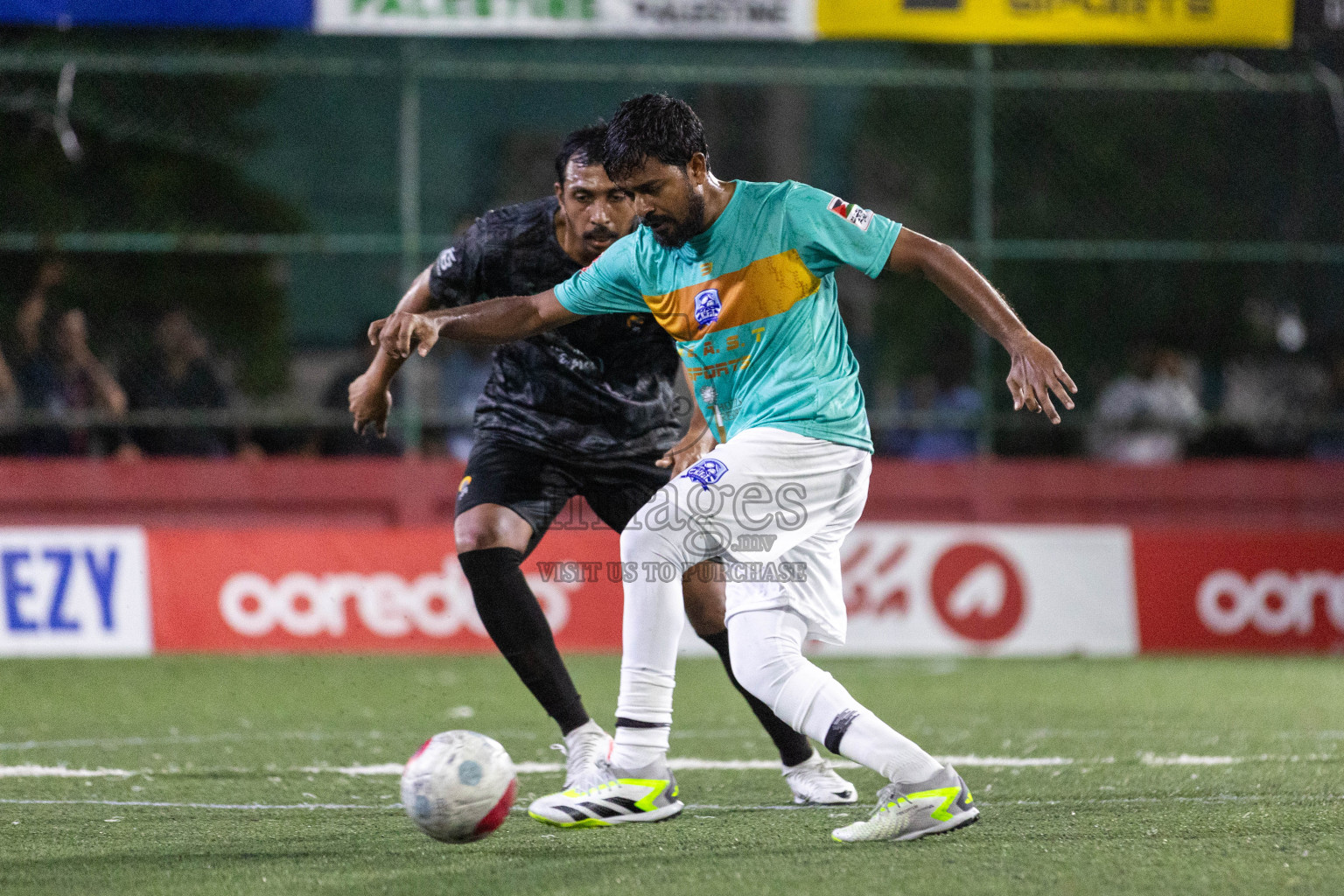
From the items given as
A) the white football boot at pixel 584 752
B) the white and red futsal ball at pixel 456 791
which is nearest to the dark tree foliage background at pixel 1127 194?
A: the white football boot at pixel 584 752

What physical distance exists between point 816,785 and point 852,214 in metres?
1.88

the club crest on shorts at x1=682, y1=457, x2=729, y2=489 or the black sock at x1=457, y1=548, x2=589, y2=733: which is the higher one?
the club crest on shorts at x1=682, y1=457, x2=729, y2=489

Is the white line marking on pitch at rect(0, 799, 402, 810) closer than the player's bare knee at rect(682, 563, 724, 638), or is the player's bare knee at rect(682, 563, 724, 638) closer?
the white line marking on pitch at rect(0, 799, 402, 810)

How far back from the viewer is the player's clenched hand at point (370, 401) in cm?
536

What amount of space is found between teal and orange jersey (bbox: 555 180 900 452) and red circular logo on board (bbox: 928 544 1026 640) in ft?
21.5

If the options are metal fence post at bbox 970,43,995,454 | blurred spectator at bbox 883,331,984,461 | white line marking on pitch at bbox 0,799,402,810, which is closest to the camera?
white line marking on pitch at bbox 0,799,402,810

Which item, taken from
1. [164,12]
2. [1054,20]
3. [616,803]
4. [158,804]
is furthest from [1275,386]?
[158,804]

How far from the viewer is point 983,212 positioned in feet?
42.5

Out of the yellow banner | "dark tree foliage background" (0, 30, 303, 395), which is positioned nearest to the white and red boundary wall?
"dark tree foliage background" (0, 30, 303, 395)

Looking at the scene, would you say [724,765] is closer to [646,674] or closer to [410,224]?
[646,674]

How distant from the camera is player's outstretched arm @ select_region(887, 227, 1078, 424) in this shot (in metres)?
4.32

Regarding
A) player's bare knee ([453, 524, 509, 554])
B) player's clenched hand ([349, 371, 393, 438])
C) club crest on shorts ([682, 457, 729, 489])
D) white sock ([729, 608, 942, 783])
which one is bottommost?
white sock ([729, 608, 942, 783])

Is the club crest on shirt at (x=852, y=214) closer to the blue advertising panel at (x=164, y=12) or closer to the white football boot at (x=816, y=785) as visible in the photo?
the white football boot at (x=816, y=785)

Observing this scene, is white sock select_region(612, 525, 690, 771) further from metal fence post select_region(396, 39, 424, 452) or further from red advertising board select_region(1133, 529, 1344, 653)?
metal fence post select_region(396, 39, 424, 452)
